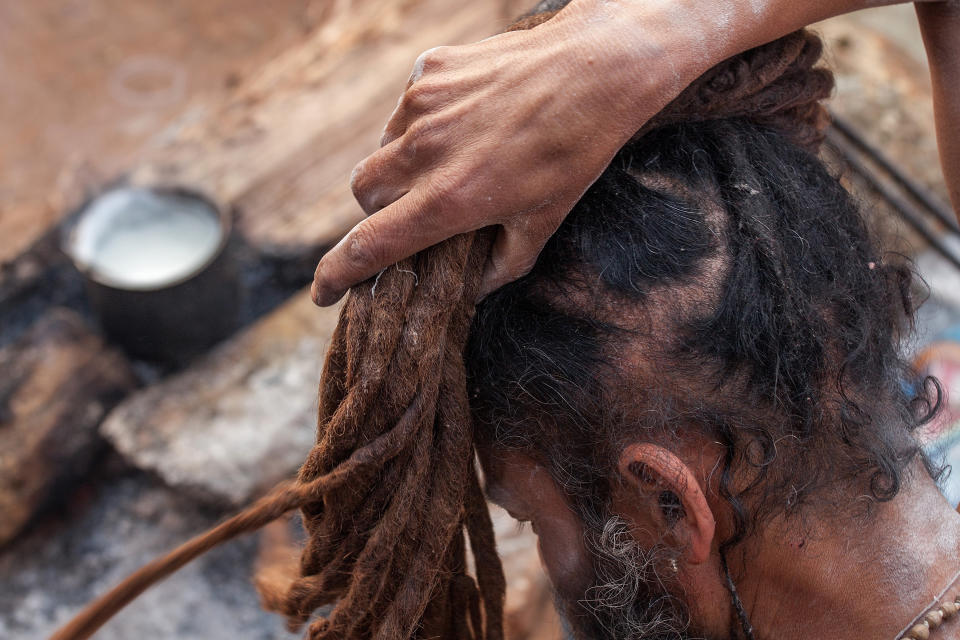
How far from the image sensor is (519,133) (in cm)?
104

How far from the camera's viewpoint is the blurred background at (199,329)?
2.44m

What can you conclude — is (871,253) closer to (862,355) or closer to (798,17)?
(862,355)

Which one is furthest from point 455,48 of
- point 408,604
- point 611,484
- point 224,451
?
point 224,451

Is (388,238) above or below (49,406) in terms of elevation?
above

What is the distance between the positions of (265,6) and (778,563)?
5.82 meters

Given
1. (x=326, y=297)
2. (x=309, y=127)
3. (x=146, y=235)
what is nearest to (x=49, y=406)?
(x=146, y=235)

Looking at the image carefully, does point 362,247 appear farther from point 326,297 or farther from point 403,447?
point 403,447

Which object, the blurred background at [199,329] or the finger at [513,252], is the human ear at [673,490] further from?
the blurred background at [199,329]

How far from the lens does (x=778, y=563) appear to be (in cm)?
124

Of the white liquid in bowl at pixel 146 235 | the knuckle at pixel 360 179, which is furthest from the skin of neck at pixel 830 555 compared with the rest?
the white liquid in bowl at pixel 146 235

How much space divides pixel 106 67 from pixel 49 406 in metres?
3.89

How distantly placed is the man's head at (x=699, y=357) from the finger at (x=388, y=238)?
17 centimetres

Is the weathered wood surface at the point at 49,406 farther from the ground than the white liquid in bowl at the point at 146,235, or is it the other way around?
the white liquid in bowl at the point at 146,235

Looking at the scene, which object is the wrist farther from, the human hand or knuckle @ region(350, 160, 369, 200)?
knuckle @ region(350, 160, 369, 200)
